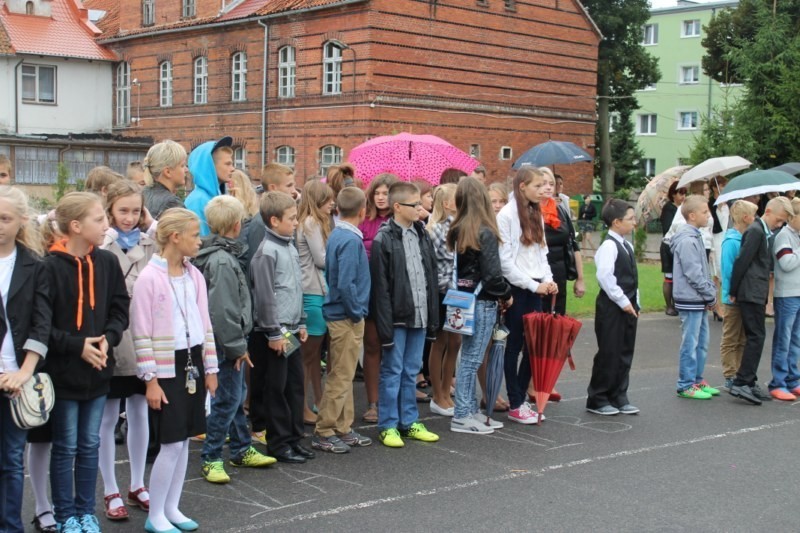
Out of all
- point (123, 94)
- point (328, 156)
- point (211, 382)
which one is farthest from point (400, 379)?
point (123, 94)

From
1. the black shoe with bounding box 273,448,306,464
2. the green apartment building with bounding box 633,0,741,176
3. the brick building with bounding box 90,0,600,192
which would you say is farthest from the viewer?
the green apartment building with bounding box 633,0,741,176

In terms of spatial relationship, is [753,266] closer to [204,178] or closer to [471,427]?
[471,427]

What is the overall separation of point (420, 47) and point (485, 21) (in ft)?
12.2

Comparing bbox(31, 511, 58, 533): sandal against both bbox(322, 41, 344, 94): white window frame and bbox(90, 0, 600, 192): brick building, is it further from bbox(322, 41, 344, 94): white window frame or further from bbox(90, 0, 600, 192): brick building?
bbox(322, 41, 344, 94): white window frame

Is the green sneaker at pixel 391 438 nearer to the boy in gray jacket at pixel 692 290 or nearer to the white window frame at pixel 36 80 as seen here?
the boy in gray jacket at pixel 692 290

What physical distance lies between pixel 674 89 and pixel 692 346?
64195mm

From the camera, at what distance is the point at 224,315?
6.45 meters

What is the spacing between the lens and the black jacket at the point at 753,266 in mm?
9930

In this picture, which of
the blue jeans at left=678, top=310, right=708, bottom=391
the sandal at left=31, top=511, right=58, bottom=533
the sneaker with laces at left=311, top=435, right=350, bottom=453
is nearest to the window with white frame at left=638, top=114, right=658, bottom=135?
the blue jeans at left=678, top=310, right=708, bottom=391

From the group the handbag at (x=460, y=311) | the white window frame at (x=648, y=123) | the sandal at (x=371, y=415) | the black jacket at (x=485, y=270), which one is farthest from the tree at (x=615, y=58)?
the handbag at (x=460, y=311)

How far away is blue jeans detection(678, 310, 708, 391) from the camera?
9930 millimetres

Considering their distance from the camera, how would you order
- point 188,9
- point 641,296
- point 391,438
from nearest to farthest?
point 391,438, point 641,296, point 188,9

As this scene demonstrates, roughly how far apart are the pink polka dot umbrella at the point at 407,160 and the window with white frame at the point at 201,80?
30.3m

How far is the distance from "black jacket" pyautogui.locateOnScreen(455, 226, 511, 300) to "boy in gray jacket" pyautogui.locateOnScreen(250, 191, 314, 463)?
1.60m
